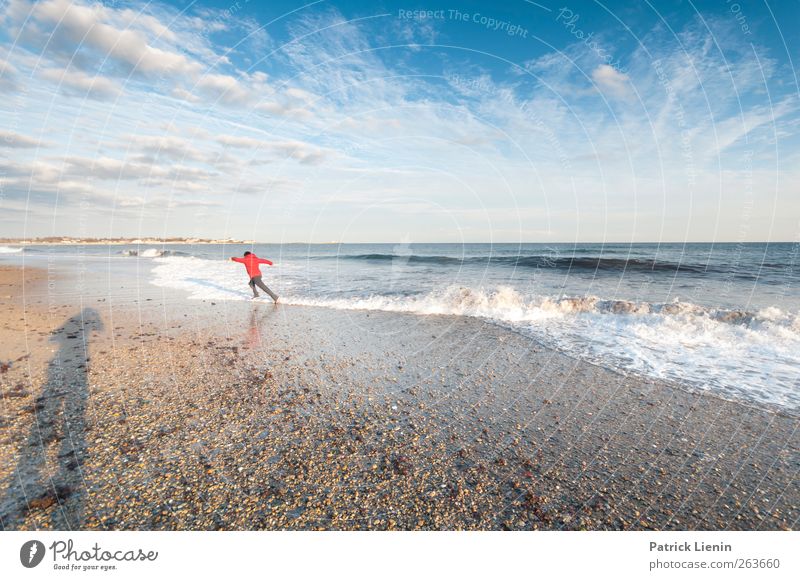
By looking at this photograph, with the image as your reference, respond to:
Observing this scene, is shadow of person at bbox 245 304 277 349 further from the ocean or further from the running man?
the ocean

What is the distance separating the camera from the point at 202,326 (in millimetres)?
13555

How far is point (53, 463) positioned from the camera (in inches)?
190

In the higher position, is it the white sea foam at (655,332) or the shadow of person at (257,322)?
the white sea foam at (655,332)

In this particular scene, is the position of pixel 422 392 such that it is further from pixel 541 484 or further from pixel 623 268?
pixel 623 268

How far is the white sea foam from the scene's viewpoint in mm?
8688

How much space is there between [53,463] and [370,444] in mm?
4335

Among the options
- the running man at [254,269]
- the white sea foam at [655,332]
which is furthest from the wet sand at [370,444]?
the running man at [254,269]

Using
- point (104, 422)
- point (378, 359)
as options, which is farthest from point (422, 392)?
point (104, 422)

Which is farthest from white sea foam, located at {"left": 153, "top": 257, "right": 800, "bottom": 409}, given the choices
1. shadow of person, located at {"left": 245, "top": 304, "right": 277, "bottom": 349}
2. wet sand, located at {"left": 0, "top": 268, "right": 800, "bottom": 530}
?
shadow of person, located at {"left": 245, "top": 304, "right": 277, "bottom": 349}

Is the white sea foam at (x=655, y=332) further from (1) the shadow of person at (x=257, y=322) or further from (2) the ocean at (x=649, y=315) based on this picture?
(1) the shadow of person at (x=257, y=322)

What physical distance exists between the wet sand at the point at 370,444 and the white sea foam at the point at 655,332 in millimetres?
1436

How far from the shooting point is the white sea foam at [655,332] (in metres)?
8.69

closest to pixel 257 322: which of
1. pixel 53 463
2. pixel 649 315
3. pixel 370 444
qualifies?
pixel 53 463

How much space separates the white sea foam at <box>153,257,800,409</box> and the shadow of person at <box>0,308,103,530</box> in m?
10.9
